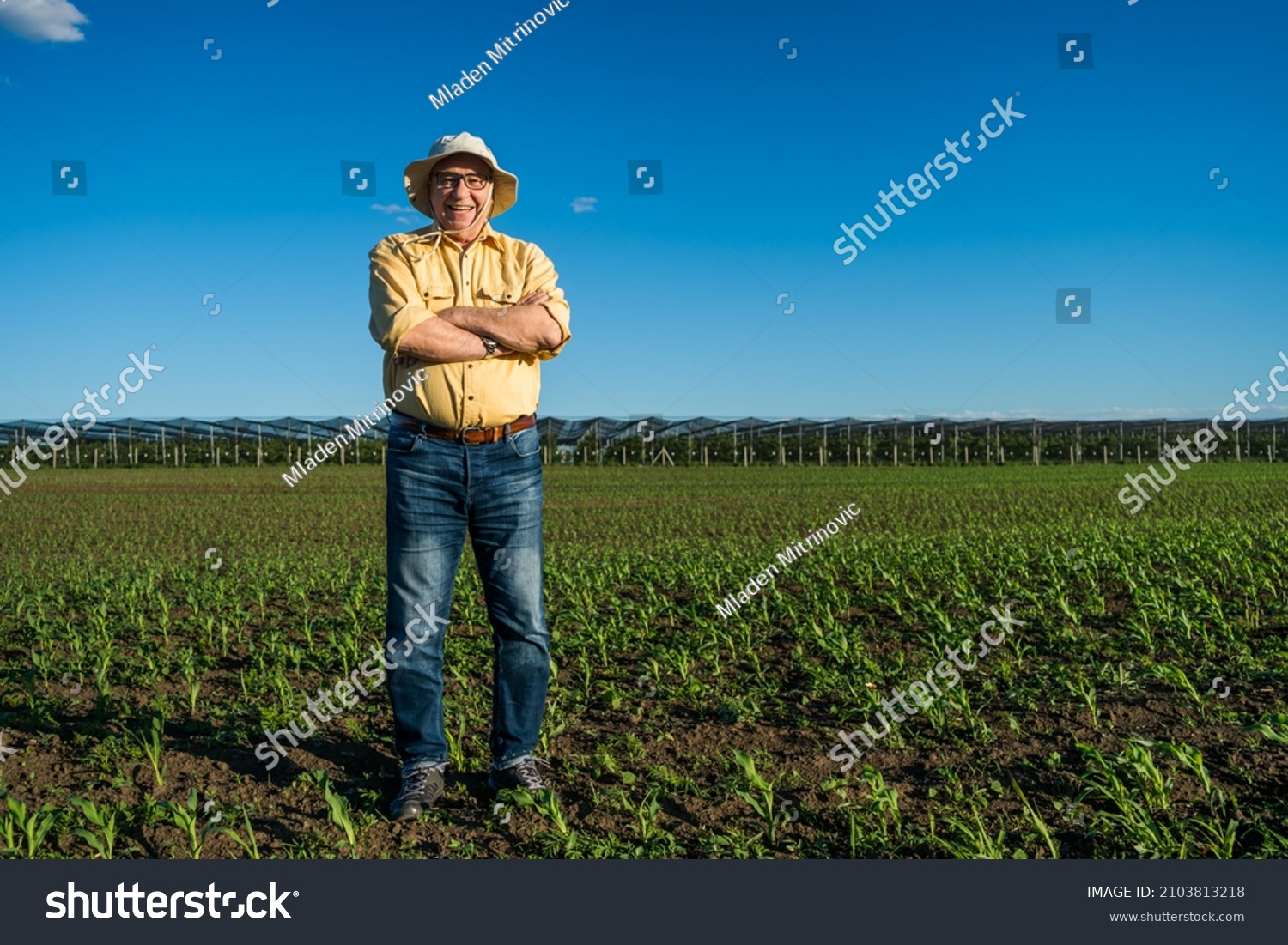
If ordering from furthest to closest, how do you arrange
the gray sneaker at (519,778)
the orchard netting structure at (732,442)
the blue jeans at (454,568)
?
the orchard netting structure at (732,442) → the gray sneaker at (519,778) → the blue jeans at (454,568)

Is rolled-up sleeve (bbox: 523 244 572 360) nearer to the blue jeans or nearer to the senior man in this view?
the senior man

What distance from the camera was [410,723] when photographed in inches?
131

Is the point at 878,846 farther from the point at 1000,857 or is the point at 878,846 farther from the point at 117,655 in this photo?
the point at 117,655

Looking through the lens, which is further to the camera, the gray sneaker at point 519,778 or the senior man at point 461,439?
the gray sneaker at point 519,778

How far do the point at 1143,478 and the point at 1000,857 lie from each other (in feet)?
97.4

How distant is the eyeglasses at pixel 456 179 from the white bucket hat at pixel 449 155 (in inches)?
1.7

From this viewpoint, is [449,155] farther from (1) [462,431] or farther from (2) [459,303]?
(1) [462,431]

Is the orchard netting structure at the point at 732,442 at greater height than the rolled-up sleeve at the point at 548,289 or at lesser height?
greater

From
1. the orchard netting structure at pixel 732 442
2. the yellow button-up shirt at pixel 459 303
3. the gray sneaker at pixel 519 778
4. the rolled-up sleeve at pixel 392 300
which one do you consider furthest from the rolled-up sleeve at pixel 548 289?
the orchard netting structure at pixel 732 442

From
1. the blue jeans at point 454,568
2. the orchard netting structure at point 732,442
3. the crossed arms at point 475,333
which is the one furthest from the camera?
the orchard netting structure at point 732,442

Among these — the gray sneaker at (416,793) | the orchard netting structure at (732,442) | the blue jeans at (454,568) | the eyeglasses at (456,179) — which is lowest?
the gray sneaker at (416,793)

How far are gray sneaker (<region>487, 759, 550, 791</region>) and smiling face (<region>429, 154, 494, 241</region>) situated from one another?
80.1 inches

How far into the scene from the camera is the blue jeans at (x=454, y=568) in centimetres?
325

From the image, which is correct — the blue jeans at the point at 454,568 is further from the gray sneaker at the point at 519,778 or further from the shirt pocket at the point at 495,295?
the shirt pocket at the point at 495,295
